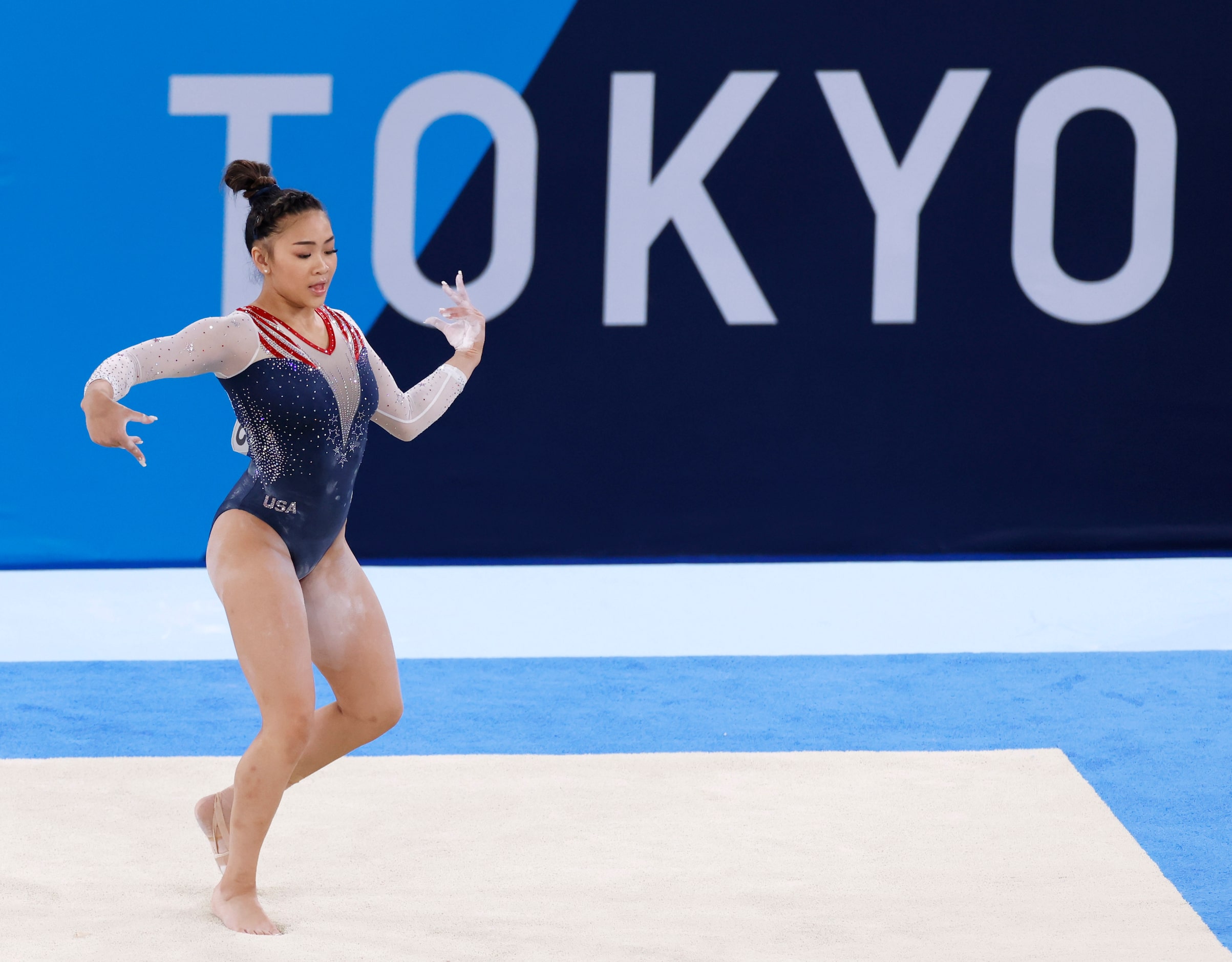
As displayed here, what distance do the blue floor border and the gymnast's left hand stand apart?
134 cm

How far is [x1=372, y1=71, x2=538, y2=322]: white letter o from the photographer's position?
22.4 ft

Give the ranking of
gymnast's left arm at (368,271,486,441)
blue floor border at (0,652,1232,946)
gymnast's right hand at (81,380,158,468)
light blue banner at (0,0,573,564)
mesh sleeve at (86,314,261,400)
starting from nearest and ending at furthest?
1. gymnast's right hand at (81,380,158,468)
2. mesh sleeve at (86,314,261,400)
3. gymnast's left arm at (368,271,486,441)
4. blue floor border at (0,652,1232,946)
5. light blue banner at (0,0,573,564)

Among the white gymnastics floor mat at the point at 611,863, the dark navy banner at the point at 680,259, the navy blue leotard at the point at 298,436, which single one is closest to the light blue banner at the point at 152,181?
the dark navy banner at the point at 680,259

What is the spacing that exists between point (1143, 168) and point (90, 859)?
514cm

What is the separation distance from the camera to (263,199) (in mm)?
3518

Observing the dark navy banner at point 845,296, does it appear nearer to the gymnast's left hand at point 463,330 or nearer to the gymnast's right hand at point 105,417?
the gymnast's left hand at point 463,330

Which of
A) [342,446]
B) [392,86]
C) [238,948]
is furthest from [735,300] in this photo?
A: [238,948]

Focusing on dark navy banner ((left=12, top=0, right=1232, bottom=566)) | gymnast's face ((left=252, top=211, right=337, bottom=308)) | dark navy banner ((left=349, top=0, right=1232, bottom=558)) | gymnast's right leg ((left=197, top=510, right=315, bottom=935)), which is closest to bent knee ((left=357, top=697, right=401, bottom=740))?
gymnast's right leg ((left=197, top=510, right=315, bottom=935))

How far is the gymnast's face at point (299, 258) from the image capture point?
348cm

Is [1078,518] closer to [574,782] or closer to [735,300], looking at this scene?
[735,300]

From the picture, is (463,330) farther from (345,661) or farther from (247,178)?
A: (345,661)

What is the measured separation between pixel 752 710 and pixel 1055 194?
300cm

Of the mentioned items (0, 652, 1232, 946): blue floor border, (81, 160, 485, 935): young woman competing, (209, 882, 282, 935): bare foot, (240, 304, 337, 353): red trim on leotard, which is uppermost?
(240, 304, 337, 353): red trim on leotard

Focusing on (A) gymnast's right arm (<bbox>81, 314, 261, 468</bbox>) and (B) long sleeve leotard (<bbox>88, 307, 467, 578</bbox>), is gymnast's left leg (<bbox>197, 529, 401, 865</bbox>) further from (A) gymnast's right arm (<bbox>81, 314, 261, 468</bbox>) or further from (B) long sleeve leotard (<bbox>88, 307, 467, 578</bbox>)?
(A) gymnast's right arm (<bbox>81, 314, 261, 468</bbox>)
